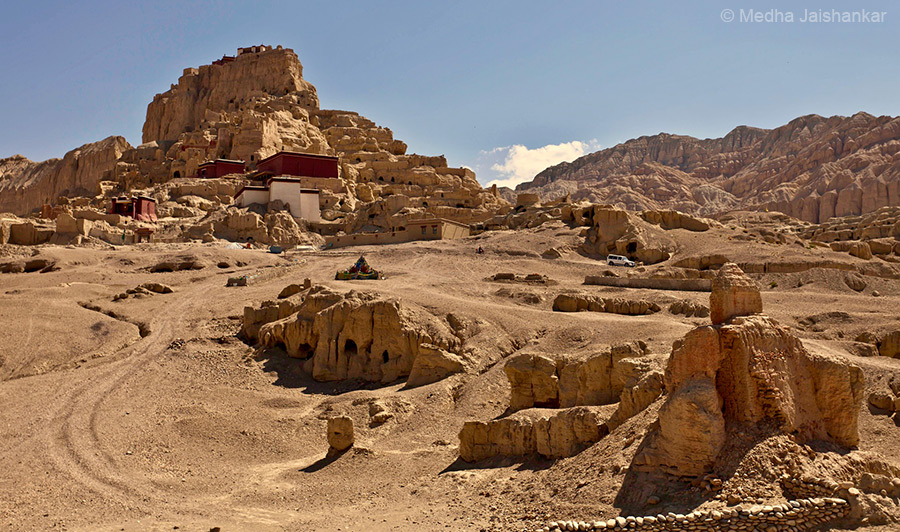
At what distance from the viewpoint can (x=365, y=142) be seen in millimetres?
76375

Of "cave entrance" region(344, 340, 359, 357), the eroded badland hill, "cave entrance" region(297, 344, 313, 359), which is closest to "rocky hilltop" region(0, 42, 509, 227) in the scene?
the eroded badland hill

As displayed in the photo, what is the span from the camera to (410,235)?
46.7m

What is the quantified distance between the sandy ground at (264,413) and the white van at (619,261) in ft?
8.61

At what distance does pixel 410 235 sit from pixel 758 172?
91.3m

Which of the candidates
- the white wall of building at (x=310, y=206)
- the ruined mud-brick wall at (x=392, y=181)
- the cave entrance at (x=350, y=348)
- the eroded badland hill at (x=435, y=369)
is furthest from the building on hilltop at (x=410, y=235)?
the cave entrance at (x=350, y=348)

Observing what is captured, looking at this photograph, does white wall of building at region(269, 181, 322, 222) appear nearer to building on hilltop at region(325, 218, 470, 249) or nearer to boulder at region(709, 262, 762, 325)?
building on hilltop at region(325, 218, 470, 249)

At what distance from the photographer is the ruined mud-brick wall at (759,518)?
26.7 feet

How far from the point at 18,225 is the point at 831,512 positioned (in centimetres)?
4717

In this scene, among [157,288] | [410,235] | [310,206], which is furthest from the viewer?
[310,206]

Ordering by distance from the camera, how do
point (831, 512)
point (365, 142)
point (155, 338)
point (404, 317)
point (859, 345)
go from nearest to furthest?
1. point (831, 512)
2. point (859, 345)
3. point (404, 317)
4. point (155, 338)
5. point (365, 142)

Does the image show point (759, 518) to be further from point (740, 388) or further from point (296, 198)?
point (296, 198)

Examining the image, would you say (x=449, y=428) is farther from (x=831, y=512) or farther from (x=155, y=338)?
(x=155, y=338)

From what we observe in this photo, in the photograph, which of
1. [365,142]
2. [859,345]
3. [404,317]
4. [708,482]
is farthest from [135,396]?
[365,142]

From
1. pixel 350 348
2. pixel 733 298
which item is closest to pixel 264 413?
pixel 350 348
